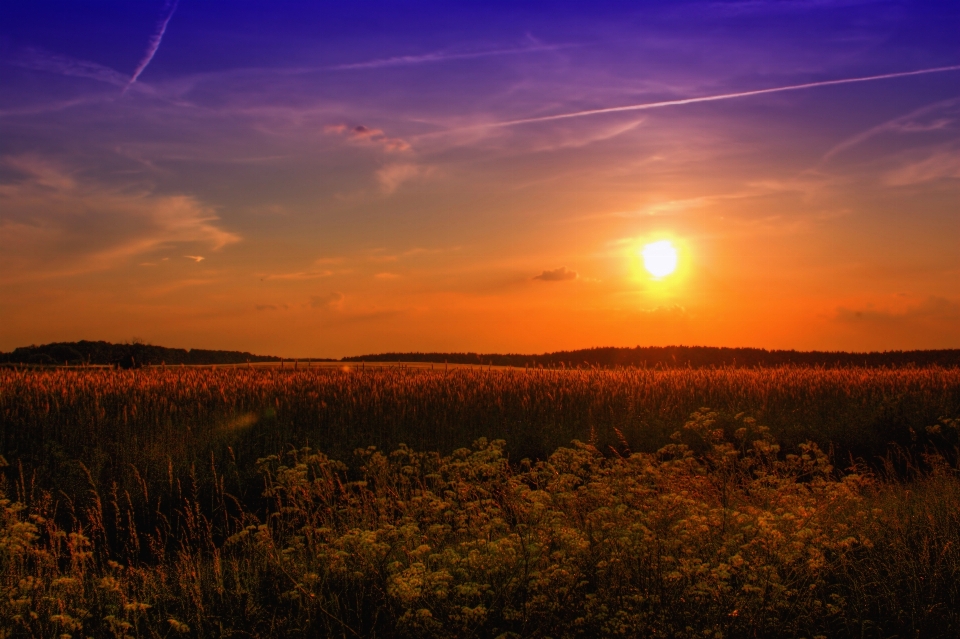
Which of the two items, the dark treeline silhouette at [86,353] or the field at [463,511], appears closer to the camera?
the field at [463,511]

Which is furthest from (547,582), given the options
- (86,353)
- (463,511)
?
(86,353)

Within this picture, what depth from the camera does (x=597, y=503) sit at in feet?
24.6

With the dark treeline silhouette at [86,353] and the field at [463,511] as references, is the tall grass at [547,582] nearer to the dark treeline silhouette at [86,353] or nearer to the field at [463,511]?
the field at [463,511]

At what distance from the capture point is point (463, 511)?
23.8 ft

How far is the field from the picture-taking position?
532 cm

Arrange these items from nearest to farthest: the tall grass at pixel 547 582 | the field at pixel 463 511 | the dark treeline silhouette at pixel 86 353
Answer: the tall grass at pixel 547 582
the field at pixel 463 511
the dark treeline silhouette at pixel 86 353

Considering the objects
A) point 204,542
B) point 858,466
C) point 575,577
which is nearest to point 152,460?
point 204,542

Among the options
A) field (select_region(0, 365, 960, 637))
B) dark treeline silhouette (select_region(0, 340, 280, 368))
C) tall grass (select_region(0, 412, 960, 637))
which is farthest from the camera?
dark treeline silhouette (select_region(0, 340, 280, 368))

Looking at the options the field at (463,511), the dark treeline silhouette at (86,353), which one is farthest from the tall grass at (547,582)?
the dark treeline silhouette at (86,353)

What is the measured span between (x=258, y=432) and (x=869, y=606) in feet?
32.4

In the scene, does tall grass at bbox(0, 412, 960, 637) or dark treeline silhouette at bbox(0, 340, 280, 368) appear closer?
tall grass at bbox(0, 412, 960, 637)

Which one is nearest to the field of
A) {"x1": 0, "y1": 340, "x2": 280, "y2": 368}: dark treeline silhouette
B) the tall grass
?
the tall grass

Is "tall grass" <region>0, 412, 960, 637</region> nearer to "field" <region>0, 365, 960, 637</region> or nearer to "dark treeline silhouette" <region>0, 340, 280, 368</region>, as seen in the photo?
"field" <region>0, 365, 960, 637</region>

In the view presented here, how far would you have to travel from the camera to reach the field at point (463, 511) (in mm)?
5316
